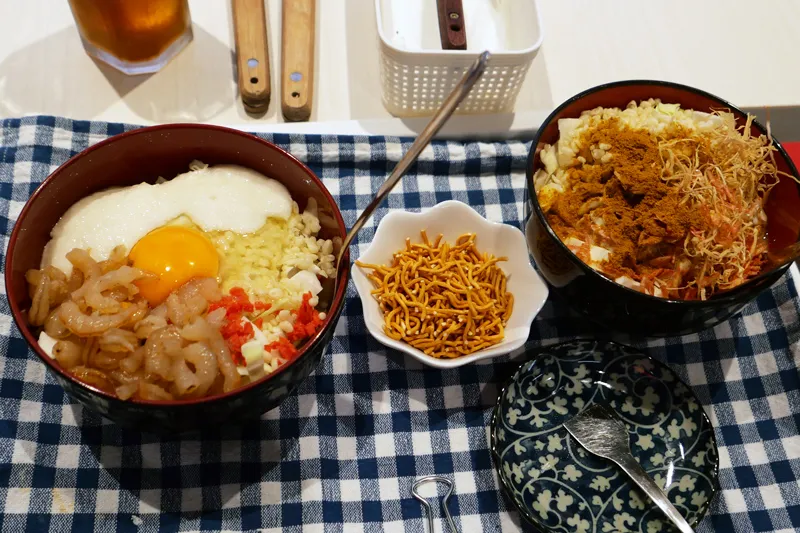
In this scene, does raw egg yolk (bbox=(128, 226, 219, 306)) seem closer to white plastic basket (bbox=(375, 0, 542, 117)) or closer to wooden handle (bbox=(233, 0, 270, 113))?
wooden handle (bbox=(233, 0, 270, 113))

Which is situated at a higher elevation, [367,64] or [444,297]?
[367,64]

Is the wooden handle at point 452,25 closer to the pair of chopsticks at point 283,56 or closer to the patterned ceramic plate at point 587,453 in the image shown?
the pair of chopsticks at point 283,56

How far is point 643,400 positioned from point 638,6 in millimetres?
1643

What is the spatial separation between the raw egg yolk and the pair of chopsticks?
0.69 metres

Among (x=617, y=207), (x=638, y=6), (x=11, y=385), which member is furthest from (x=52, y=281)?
(x=638, y=6)

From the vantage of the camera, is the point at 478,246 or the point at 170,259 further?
the point at 478,246

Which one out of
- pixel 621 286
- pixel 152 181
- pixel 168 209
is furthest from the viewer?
pixel 152 181

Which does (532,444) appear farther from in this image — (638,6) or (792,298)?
(638,6)

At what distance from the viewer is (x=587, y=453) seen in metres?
1.79

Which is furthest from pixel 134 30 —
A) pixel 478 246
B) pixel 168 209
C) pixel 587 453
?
pixel 587 453

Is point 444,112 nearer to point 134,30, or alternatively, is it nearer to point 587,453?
point 587,453

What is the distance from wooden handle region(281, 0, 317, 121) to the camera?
2236mm

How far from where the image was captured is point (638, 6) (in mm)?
2666

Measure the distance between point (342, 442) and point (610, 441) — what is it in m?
0.72
